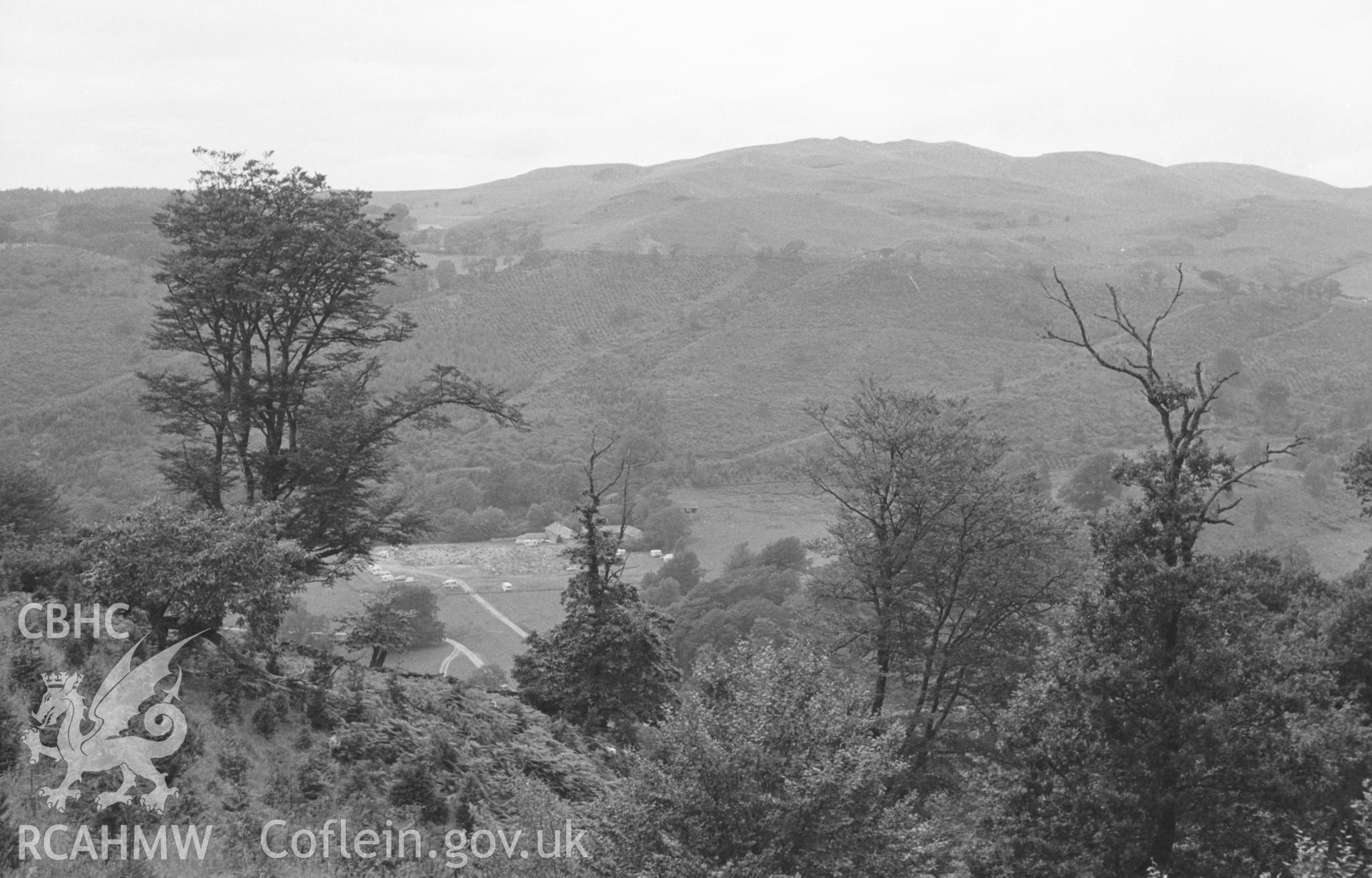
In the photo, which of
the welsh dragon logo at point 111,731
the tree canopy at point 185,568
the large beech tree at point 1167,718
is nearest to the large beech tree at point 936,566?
the large beech tree at point 1167,718

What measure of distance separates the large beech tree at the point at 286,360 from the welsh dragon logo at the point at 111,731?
5675 mm

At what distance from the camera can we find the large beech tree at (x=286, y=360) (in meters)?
15.5

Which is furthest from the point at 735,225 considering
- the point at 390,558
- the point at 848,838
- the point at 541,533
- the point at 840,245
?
the point at 848,838

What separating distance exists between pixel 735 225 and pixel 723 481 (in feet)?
249

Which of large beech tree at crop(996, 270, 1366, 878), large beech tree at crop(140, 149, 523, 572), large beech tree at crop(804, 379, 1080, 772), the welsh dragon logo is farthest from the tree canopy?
Result: large beech tree at crop(804, 379, 1080, 772)

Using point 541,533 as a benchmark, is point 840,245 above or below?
above

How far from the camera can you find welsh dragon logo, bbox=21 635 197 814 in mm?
8297

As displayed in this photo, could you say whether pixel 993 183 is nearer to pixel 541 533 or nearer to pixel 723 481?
pixel 723 481

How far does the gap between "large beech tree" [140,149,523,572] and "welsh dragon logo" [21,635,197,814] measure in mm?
5675

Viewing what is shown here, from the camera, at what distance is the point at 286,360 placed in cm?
1658

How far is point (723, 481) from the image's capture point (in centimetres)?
8481

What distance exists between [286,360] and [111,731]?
8824 mm

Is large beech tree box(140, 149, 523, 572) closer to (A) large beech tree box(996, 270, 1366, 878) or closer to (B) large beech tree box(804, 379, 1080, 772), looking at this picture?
(B) large beech tree box(804, 379, 1080, 772)

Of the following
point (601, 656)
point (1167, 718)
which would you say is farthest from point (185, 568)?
point (1167, 718)
